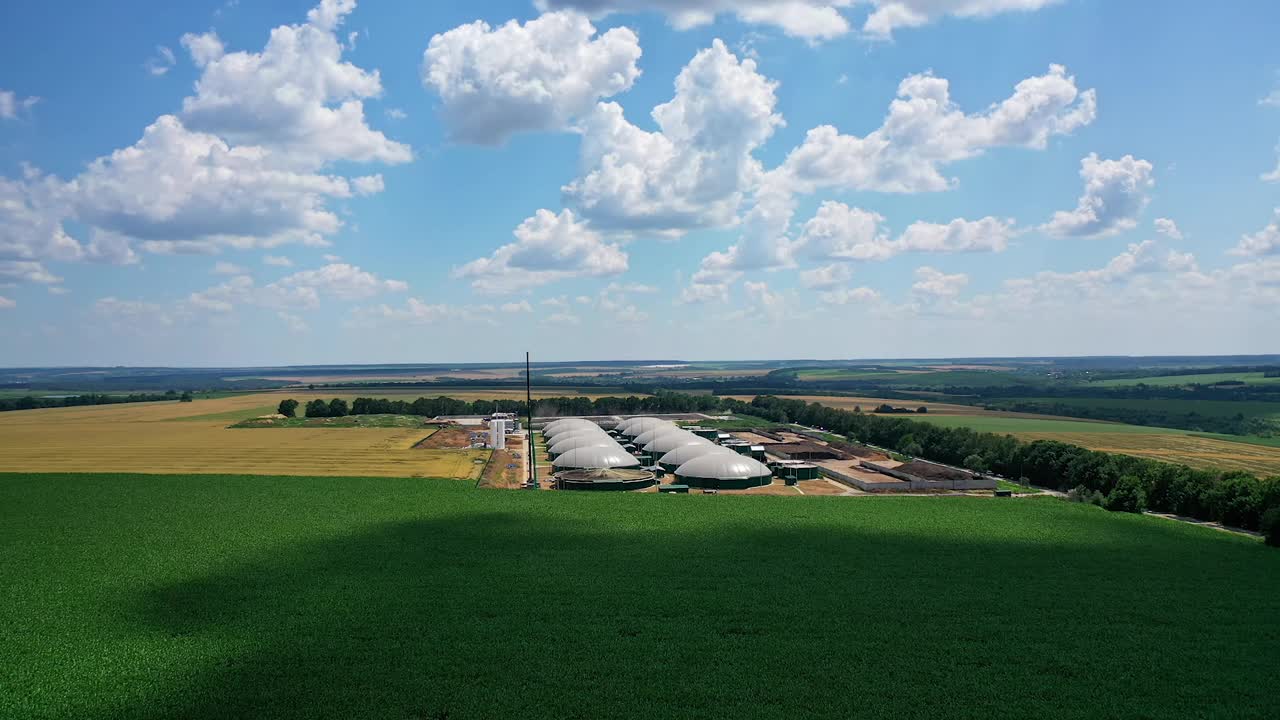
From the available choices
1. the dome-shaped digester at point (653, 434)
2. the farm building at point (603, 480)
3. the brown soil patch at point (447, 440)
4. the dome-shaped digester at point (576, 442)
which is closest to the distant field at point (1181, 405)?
the dome-shaped digester at point (653, 434)

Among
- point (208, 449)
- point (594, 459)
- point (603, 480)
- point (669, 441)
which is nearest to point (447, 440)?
point (208, 449)

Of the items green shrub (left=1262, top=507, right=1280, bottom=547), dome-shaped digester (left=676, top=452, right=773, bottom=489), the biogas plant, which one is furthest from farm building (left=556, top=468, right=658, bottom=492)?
green shrub (left=1262, top=507, right=1280, bottom=547)

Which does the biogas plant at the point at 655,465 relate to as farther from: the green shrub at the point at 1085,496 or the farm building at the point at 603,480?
the green shrub at the point at 1085,496

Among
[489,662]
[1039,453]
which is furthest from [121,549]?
[1039,453]

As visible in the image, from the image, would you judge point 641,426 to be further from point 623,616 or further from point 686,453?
point 623,616

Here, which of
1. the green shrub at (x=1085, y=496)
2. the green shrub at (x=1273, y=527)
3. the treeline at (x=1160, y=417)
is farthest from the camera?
the treeline at (x=1160, y=417)
